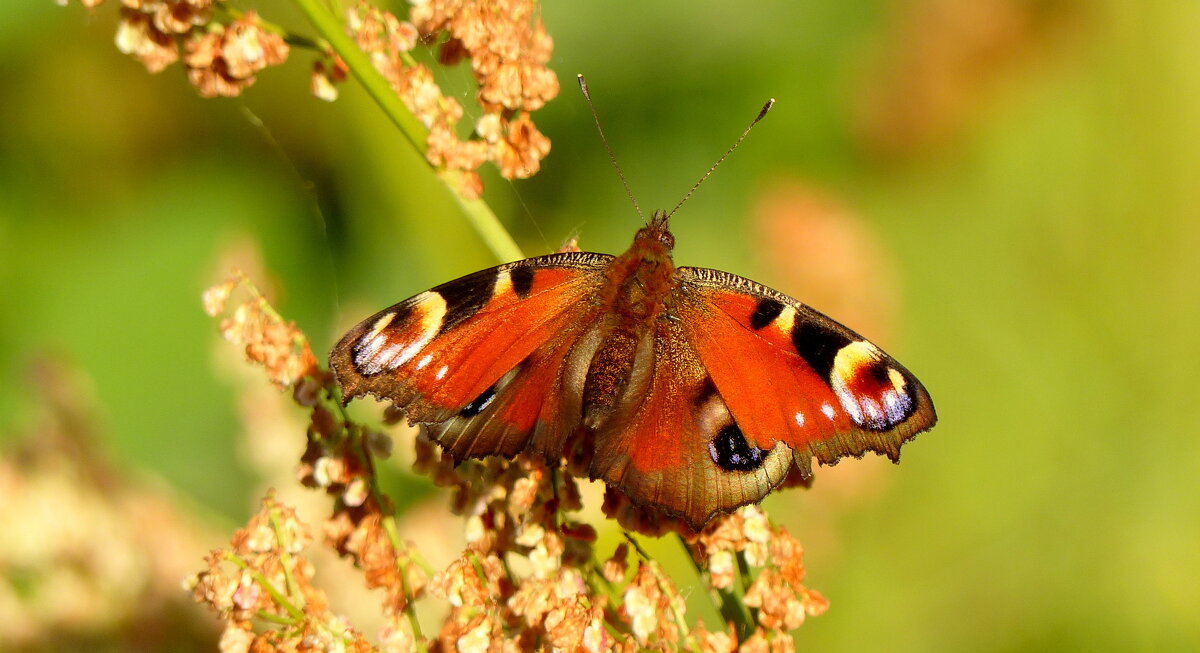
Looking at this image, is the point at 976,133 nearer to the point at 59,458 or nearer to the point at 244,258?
the point at 244,258

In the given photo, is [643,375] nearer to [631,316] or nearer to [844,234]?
[631,316]

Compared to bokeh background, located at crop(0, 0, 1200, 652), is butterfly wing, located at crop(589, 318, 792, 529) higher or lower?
lower

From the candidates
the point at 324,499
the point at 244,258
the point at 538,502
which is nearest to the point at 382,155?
the point at 244,258

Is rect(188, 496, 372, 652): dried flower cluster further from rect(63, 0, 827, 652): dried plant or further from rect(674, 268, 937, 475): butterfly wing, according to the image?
rect(674, 268, 937, 475): butterfly wing

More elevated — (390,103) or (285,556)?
(390,103)

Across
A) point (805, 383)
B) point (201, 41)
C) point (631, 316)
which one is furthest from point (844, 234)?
point (201, 41)

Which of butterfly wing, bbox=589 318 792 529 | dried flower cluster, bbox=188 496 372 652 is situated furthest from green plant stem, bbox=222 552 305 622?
butterfly wing, bbox=589 318 792 529
